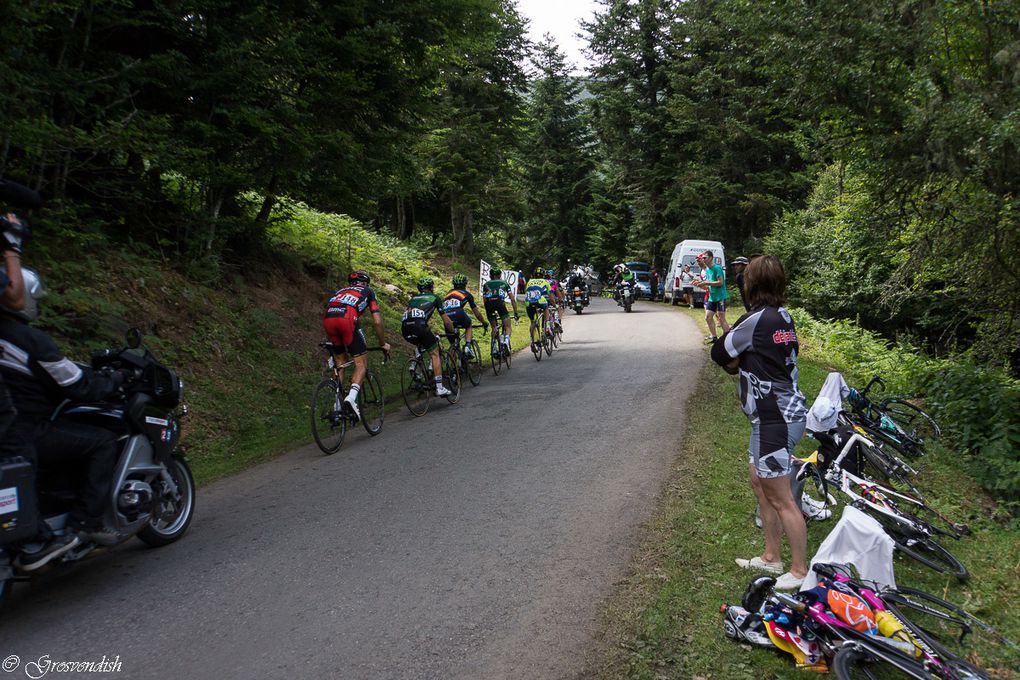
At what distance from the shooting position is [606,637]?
388cm

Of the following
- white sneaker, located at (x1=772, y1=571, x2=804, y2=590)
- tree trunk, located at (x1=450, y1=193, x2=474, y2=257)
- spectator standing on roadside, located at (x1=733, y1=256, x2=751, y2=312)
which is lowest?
white sneaker, located at (x1=772, y1=571, x2=804, y2=590)

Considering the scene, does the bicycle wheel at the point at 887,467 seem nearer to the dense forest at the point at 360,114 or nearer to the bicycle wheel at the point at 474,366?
the dense forest at the point at 360,114

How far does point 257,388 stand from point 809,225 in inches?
900

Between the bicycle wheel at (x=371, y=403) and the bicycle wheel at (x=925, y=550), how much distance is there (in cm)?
631

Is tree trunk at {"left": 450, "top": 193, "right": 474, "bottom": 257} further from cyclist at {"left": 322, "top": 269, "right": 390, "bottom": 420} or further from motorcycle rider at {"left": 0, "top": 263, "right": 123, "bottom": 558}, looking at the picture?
motorcycle rider at {"left": 0, "top": 263, "right": 123, "bottom": 558}

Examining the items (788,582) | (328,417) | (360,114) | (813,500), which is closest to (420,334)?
(328,417)

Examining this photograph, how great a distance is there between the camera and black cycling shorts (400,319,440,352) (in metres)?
10.8

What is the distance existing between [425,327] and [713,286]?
6.82m

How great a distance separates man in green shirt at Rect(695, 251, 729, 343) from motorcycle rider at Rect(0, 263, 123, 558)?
36.7 ft

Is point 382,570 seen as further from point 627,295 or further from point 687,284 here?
point 687,284

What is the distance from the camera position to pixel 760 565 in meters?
4.65

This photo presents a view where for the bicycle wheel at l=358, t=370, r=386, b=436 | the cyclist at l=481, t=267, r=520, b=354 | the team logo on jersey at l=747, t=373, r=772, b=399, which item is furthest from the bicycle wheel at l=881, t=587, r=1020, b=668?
the cyclist at l=481, t=267, r=520, b=354

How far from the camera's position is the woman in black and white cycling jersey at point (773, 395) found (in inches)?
171

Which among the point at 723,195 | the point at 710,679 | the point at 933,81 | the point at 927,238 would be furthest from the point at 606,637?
the point at 723,195
